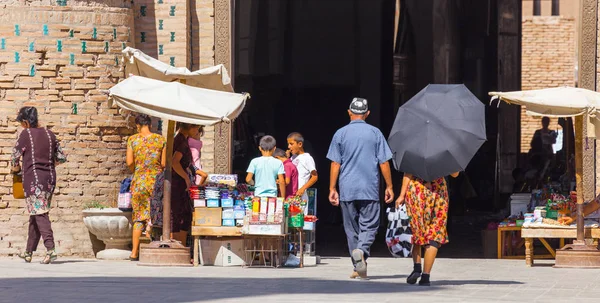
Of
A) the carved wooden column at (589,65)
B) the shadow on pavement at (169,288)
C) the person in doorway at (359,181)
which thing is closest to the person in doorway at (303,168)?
the person in doorway at (359,181)

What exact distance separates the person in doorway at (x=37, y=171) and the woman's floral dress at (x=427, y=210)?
167 inches

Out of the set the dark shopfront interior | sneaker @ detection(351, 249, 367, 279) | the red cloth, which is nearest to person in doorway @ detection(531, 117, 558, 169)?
the dark shopfront interior

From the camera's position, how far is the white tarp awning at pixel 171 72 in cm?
Answer: 1366

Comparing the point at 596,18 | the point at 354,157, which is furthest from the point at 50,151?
the point at 596,18

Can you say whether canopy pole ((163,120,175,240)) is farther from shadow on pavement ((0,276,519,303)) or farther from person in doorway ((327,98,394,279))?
person in doorway ((327,98,394,279))

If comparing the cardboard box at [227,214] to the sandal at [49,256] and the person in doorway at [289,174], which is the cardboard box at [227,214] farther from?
the sandal at [49,256]

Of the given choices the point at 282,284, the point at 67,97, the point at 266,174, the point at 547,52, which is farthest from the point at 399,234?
the point at 547,52

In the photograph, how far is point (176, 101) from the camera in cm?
1310

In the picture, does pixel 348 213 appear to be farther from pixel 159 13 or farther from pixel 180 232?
pixel 159 13

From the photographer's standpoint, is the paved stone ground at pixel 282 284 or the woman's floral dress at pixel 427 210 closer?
the paved stone ground at pixel 282 284

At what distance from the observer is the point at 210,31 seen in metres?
15.6

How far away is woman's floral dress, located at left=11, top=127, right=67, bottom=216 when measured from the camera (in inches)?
534

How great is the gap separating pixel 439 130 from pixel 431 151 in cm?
31

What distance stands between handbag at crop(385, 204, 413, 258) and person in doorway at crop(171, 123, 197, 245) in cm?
234
